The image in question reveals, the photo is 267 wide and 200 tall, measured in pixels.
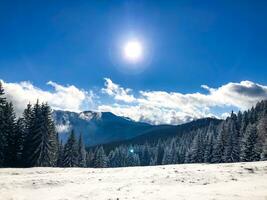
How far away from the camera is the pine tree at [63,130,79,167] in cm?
7300

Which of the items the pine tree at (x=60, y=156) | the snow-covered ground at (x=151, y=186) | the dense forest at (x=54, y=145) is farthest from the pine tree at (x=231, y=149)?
the snow-covered ground at (x=151, y=186)

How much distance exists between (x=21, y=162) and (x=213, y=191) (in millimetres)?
44098

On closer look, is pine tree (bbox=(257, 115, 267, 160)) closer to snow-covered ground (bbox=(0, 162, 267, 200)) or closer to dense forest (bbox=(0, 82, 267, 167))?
dense forest (bbox=(0, 82, 267, 167))

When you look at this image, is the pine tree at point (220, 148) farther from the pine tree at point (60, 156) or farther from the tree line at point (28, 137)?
the tree line at point (28, 137)

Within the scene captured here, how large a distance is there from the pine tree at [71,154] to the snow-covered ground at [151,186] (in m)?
47.6

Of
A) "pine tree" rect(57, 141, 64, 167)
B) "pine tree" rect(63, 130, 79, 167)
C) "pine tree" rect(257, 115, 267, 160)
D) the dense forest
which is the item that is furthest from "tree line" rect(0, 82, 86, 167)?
"pine tree" rect(257, 115, 267, 160)

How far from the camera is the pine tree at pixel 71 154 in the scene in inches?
2874

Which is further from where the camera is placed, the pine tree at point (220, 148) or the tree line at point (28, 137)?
the pine tree at point (220, 148)

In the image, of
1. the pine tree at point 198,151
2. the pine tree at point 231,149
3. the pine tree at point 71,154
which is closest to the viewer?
the pine tree at point 71,154

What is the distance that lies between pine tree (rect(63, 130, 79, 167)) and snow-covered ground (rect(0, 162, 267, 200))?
47568mm

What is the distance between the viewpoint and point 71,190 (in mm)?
21328

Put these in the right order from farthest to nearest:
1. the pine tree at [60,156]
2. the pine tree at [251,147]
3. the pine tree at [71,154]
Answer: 1. the pine tree at [60,156]
2. the pine tree at [71,154]
3. the pine tree at [251,147]

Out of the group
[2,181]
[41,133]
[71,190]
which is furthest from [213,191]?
[41,133]

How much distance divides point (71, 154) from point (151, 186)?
53855 mm
